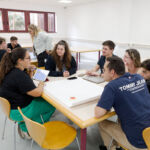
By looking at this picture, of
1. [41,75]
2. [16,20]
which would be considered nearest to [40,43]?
[41,75]

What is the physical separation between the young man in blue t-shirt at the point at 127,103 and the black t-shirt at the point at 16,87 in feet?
2.48

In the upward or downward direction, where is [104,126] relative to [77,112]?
downward

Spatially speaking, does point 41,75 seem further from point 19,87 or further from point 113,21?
point 113,21

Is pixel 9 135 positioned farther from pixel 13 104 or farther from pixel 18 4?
pixel 18 4

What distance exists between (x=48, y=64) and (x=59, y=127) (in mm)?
1125

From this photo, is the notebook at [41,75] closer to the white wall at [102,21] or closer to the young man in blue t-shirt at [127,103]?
the young man in blue t-shirt at [127,103]

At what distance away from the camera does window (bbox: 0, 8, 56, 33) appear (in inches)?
253

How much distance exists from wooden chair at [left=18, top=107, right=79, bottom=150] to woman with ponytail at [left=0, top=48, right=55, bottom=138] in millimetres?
225

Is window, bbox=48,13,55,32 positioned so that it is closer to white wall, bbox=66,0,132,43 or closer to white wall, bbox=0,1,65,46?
white wall, bbox=0,1,65,46

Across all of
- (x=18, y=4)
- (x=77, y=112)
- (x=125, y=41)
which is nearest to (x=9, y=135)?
(x=77, y=112)

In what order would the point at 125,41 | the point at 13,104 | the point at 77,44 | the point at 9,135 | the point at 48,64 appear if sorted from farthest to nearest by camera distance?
the point at 77,44 → the point at 125,41 → the point at 48,64 → the point at 9,135 → the point at 13,104

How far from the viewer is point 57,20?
7840mm

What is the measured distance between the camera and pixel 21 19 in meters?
6.77

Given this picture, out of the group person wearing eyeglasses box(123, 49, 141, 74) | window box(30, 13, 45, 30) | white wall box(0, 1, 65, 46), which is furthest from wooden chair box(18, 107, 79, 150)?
window box(30, 13, 45, 30)
